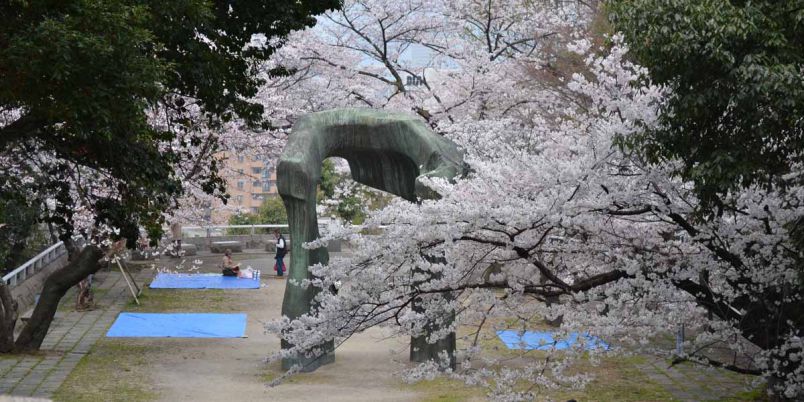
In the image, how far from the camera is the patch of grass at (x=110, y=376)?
1364 cm

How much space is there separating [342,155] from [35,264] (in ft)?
33.1

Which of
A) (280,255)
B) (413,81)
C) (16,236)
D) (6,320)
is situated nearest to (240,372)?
(6,320)

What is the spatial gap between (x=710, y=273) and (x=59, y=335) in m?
12.7

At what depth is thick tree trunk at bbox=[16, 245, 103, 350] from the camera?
1636 cm

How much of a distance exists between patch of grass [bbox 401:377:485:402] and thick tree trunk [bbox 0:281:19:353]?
623cm

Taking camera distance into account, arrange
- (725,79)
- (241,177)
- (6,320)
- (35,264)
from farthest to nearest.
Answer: (241,177) → (35,264) → (6,320) → (725,79)

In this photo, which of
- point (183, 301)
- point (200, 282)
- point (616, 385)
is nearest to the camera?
point (616, 385)

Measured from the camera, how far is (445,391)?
14.0m

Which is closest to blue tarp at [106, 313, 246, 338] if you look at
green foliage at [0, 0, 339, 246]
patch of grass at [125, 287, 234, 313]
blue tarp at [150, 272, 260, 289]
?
patch of grass at [125, 287, 234, 313]

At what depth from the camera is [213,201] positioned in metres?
29.7

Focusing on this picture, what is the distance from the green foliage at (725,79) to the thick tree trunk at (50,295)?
10.9m

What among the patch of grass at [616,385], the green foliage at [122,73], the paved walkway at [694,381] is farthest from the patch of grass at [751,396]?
the green foliage at [122,73]

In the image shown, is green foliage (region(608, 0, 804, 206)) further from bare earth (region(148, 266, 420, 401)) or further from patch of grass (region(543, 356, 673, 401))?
patch of grass (region(543, 356, 673, 401))

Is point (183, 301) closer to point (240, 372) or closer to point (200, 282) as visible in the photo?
point (200, 282)
